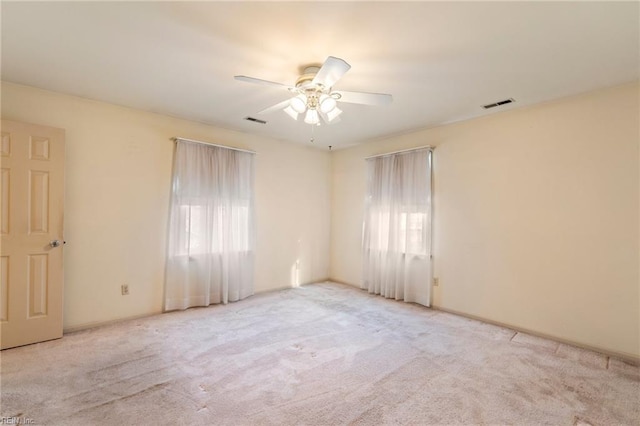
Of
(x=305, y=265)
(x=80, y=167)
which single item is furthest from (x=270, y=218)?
(x=80, y=167)

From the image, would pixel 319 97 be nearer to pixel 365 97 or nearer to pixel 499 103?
pixel 365 97

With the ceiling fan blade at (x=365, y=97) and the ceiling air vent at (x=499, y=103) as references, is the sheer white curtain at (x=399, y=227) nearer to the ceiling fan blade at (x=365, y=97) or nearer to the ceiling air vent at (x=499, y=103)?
the ceiling air vent at (x=499, y=103)

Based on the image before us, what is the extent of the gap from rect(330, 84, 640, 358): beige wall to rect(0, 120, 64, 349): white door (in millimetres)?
4378

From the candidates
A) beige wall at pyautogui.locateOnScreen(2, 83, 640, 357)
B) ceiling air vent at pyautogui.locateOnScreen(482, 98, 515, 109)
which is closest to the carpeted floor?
beige wall at pyautogui.locateOnScreen(2, 83, 640, 357)

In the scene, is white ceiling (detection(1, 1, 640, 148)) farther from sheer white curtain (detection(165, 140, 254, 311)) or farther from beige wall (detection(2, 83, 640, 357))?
sheer white curtain (detection(165, 140, 254, 311))

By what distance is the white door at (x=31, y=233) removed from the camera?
2.71m

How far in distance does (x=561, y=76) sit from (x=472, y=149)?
1238 mm

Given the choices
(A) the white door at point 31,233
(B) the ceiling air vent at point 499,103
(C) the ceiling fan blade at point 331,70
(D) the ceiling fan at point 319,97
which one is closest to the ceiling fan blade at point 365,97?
(D) the ceiling fan at point 319,97

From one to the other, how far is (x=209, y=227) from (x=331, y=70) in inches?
112

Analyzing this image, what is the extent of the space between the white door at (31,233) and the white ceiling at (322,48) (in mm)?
622

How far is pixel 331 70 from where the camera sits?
1990mm

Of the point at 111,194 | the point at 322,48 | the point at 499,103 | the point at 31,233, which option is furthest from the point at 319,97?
the point at 31,233

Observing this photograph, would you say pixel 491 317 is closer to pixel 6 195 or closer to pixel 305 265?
pixel 305 265

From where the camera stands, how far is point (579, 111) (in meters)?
2.95
